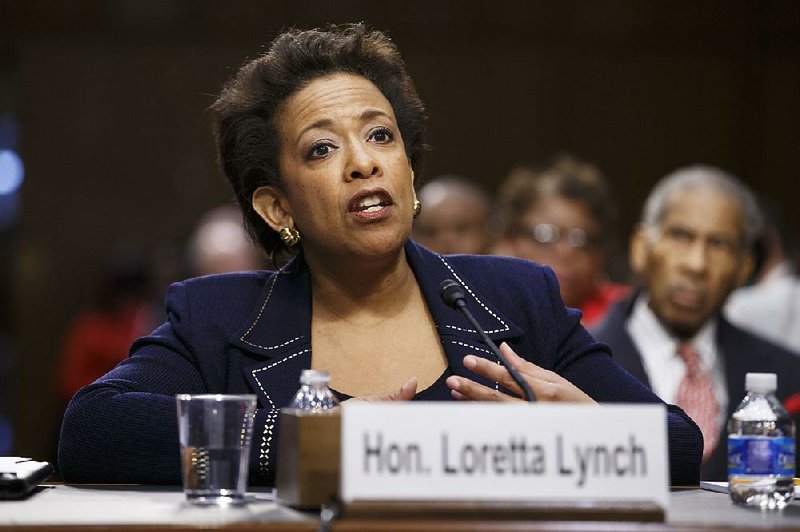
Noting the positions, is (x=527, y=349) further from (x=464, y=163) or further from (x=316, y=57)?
(x=464, y=163)

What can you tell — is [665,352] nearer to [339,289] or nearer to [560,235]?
[560,235]

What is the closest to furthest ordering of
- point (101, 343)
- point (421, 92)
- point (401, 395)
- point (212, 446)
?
point (212, 446) → point (401, 395) → point (101, 343) → point (421, 92)

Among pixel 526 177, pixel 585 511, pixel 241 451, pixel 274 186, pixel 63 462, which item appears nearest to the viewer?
pixel 585 511

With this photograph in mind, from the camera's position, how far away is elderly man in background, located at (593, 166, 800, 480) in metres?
3.96

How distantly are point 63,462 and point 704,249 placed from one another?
8.50 feet

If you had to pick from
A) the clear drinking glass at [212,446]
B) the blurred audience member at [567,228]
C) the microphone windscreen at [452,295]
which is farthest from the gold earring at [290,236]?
the blurred audience member at [567,228]

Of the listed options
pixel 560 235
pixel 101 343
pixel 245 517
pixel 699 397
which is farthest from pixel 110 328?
pixel 245 517

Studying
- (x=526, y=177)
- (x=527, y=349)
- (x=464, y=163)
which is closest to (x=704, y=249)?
(x=526, y=177)

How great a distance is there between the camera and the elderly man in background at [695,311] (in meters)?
3.96

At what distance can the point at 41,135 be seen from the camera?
7340 millimetres

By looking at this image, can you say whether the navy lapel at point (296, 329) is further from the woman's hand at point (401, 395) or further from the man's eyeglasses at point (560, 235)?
the man's eyeglasses at point (560, 235)

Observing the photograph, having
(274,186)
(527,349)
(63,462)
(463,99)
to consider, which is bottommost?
(63,462)

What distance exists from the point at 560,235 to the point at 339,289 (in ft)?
7.93

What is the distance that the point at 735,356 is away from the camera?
403 cm
